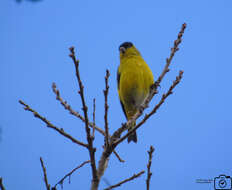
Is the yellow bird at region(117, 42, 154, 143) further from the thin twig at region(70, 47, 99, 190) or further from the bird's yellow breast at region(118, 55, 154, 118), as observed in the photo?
the thin twig at region(70, 47, 99, 190)

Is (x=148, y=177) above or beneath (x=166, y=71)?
beneath

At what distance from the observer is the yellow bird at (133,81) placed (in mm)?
3594

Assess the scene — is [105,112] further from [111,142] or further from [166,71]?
[166,71]

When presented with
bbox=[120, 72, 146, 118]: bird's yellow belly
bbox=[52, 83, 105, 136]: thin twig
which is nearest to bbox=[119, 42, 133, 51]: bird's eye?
bbox=[120, 72, 146, 118]: bird's yellow belly

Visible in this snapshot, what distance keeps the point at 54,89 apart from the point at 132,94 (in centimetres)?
202

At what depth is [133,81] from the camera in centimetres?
363

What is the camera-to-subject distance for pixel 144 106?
2281 millimetres

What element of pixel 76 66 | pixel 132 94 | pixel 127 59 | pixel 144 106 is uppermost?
pixel 127 59

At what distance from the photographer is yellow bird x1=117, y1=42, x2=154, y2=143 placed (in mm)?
3594

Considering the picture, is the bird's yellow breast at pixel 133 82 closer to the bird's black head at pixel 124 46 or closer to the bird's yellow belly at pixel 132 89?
the bird's yellow belly at pixel 132 89

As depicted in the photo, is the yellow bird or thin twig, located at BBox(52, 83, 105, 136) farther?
the yellow bird

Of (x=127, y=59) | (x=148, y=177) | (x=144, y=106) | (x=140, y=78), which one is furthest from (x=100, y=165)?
(x=127, y=59)

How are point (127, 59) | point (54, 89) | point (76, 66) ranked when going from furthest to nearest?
point (127, 59)
point (54, 89)
point (76, 66)

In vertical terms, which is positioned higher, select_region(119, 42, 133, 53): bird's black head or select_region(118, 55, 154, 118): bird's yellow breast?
select_region(119, 42, 133, 53): bird's black head
